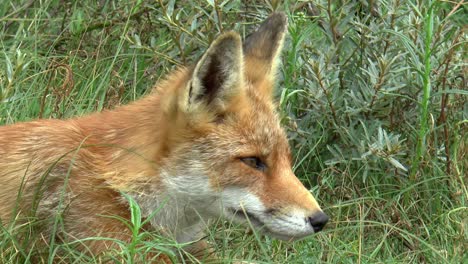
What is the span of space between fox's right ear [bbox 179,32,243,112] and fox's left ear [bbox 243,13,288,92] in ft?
1.44

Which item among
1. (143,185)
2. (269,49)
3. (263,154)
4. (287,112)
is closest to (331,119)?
(287,112)

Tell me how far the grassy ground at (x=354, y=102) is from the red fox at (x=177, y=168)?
41cm

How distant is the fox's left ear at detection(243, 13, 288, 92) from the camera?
16.2 ft

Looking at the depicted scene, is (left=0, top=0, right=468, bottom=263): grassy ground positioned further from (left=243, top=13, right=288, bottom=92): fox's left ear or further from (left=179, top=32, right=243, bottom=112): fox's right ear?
(left=179, top=32, right=243, bottom=112): fox's right ear

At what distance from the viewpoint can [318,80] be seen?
5781 mm

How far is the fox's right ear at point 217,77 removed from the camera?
4266 millimetres

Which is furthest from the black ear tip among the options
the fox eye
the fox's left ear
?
the fox eye

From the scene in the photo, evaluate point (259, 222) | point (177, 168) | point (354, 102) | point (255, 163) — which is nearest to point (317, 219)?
point (259, 222)

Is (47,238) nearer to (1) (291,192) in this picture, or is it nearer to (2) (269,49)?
(1) (291,192)

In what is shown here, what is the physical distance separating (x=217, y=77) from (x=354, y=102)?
168 cm

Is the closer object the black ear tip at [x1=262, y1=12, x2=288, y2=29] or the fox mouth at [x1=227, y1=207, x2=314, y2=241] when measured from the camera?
the fox mouth at [x1=227, y1=207, x2=314, y2=241]

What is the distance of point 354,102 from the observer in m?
5.89

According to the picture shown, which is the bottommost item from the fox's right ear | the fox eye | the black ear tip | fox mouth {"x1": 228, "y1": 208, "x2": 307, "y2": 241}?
fox mouth {"x1": 228, "y1": 208, "x2": 307, "y2": 241}

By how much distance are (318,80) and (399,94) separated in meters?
0.51
